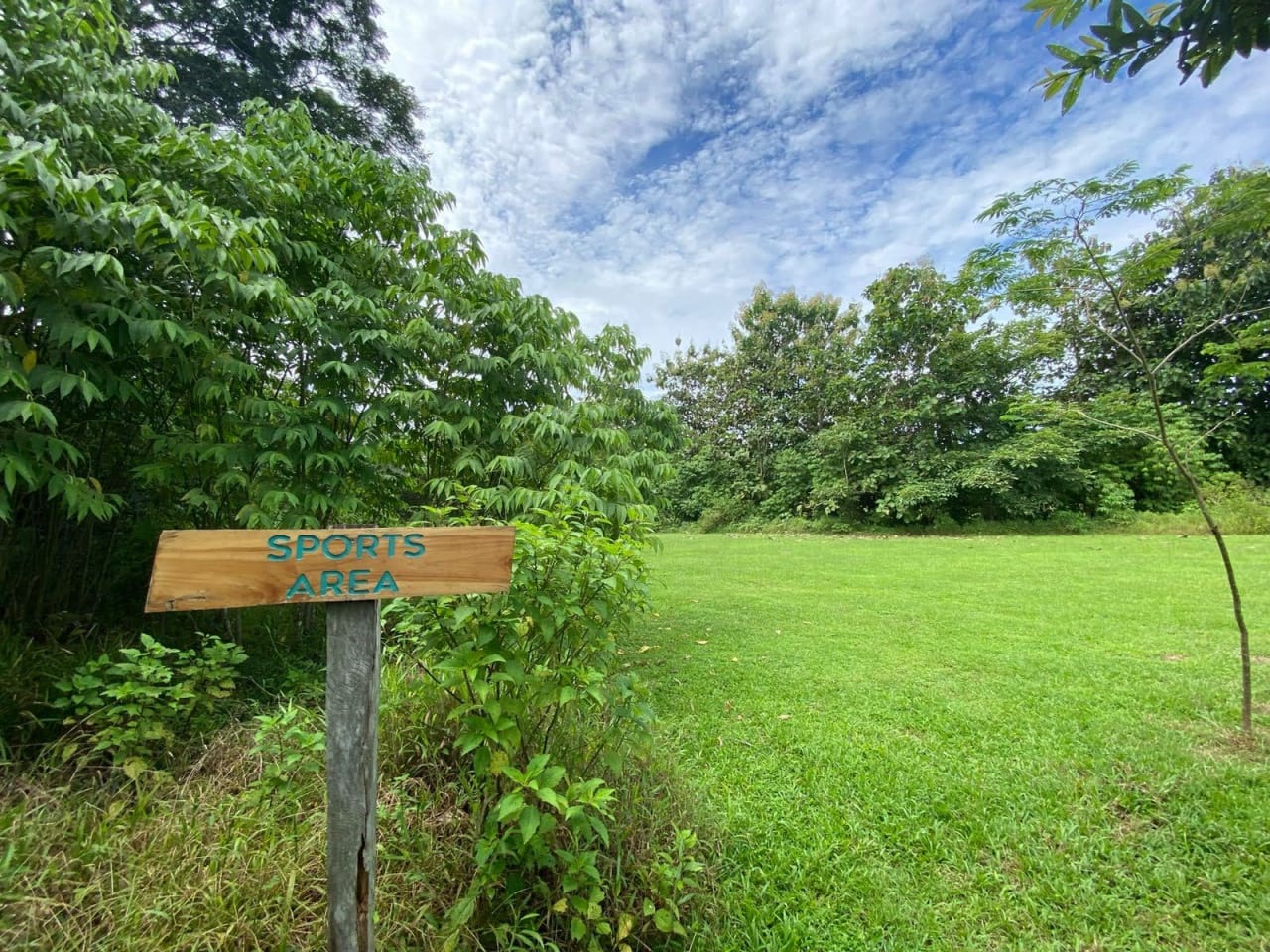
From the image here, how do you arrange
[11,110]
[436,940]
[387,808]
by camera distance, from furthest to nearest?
[11,110], [387,808], [436,940]

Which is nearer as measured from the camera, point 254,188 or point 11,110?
point 11,110

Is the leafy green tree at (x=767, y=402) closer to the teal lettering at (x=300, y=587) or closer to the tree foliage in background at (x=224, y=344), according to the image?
the tree foliage in background at (x=224, y=344)

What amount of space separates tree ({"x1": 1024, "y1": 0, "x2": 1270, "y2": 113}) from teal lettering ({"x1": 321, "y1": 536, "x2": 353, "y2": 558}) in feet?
6.54

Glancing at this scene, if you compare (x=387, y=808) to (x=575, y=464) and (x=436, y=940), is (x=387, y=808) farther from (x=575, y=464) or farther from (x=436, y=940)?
(x=575, y=464)

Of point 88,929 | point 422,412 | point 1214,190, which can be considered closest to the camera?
point 88,929

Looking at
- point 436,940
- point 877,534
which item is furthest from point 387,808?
point 877,534

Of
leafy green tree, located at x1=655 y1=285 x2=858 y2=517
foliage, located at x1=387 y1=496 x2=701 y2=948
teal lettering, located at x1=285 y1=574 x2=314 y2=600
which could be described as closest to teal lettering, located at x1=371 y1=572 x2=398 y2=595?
teal lettering, located at x1=285 y1=574 x2=314 y2=600

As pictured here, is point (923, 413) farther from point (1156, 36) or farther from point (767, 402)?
point (1156, 36)

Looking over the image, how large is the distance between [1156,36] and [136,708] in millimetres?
3592

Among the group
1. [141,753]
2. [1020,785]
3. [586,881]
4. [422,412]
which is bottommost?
[1020,785]

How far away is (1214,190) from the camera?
7.36 ft

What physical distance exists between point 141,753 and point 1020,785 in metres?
3.58

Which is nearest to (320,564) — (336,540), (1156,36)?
(336,540)

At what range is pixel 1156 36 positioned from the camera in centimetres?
115
